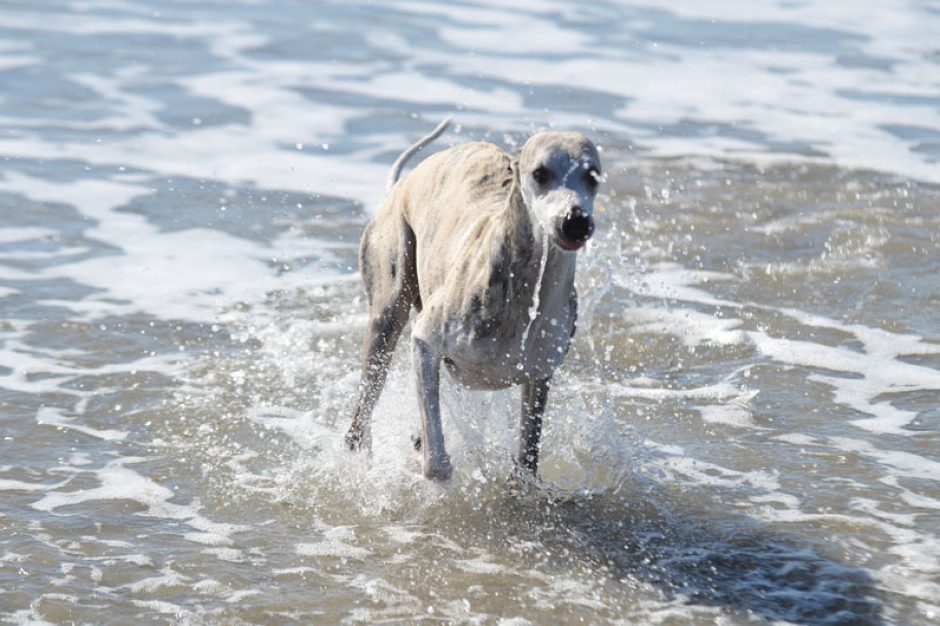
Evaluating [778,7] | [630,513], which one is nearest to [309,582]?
[630,513]

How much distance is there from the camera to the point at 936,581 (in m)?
5.45

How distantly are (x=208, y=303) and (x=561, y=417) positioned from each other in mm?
2941

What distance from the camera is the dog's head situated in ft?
16.4

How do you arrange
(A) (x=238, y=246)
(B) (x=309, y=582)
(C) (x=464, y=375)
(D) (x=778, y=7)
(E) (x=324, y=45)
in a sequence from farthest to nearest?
(D) (x=778, y=7) → (E) (x=324, y=45) → (A) (x=238, y=246) → (C) (x=464, y=375) → (B) (x=309, y=582)

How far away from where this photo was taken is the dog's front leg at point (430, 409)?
5809 millimetres

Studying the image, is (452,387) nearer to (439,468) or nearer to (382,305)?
(382,305)

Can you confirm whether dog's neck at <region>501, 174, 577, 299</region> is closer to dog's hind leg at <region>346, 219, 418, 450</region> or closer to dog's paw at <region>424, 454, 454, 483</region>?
dog's paw at <region>424, 454, 454, 483</region>

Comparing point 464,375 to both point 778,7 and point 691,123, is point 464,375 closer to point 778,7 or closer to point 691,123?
point 691,123

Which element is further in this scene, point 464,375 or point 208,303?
point 208,303

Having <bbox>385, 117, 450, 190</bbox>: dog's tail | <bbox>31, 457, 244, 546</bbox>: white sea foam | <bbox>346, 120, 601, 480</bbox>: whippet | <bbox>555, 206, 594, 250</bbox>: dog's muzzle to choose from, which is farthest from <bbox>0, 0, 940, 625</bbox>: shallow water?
<bbox>555, 206, 594, 250</bbox>: dog's muzzle

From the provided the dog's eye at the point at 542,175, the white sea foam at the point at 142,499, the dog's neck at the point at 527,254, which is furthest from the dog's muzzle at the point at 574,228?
the white sea foam at the point at 142,499

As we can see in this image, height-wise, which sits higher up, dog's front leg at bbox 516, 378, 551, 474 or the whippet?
the whippet

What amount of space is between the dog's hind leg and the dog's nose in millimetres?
1649

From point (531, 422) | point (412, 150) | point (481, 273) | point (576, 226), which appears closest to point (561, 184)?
point (576, 226)
